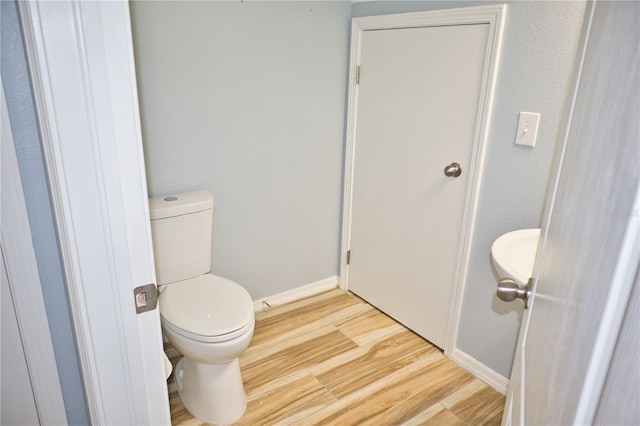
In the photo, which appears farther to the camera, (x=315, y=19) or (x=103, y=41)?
(x=315, y=19)

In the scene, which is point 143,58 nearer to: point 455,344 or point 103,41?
point 103,41

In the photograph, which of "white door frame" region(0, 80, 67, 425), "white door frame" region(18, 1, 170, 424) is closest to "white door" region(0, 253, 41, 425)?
"white door frame" region(0, 80, 67, 425)

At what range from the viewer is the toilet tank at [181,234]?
6.22 feet

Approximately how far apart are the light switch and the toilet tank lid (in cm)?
135

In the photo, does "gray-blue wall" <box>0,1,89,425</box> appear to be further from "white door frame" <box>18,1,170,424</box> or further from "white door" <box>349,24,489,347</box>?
"white door" <box>349,24,489,347</box>

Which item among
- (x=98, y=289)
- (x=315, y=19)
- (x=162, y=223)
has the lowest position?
(x=162, y=223)

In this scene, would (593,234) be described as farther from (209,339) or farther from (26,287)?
(209,339)

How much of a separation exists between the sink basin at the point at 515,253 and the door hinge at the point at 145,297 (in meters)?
0.89

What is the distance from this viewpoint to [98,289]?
822mm

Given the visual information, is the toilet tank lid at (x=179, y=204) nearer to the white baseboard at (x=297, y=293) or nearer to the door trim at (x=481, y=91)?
the white baseboard at (x=297, y=293)

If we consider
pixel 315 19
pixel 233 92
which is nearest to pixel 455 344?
pixel 233 92

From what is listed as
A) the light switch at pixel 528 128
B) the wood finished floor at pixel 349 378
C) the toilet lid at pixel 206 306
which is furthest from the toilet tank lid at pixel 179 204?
the light switch at pixel 528 128

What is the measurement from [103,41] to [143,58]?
4.18ft

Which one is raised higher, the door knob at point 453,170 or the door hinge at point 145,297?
the door knob at point 453,170
